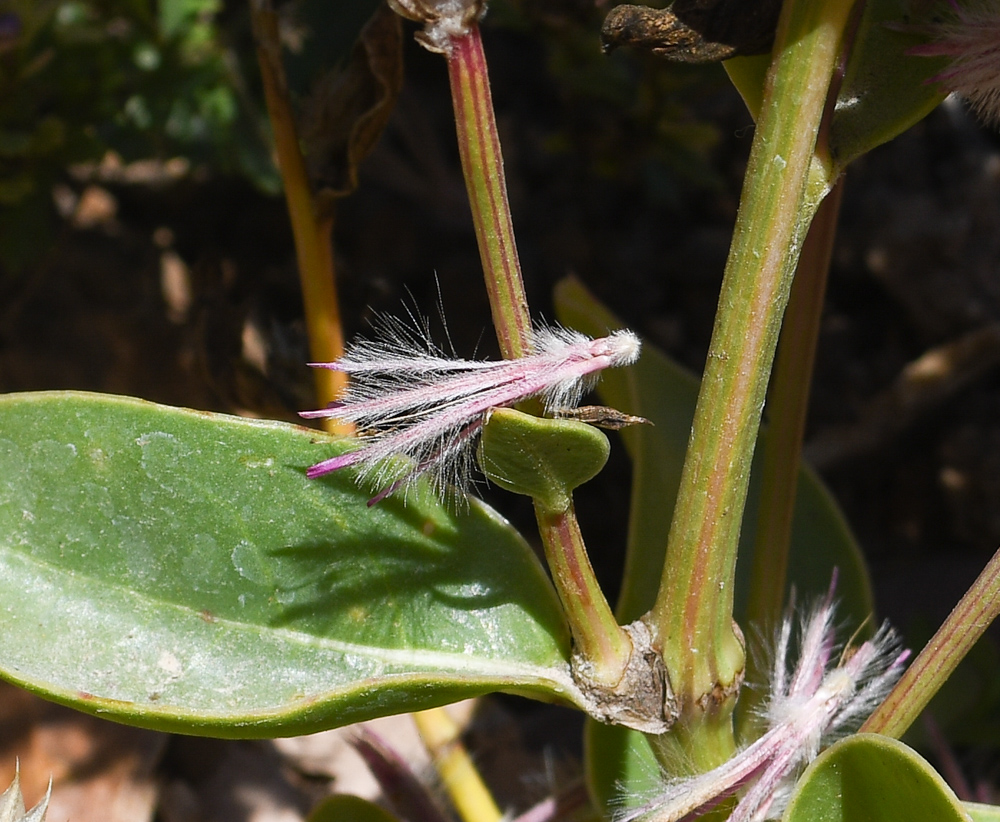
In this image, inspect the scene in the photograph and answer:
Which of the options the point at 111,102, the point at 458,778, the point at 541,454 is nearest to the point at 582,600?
the point at 541,454

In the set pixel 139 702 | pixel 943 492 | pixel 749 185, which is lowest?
pixel 943 492

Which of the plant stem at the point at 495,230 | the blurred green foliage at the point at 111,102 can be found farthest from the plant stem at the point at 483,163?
the blurred green foliage at the point at 111,102

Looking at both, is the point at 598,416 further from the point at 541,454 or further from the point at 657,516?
the point at 657,516

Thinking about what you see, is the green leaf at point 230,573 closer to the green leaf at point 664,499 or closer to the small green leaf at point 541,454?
the small green leaf at point 541,454

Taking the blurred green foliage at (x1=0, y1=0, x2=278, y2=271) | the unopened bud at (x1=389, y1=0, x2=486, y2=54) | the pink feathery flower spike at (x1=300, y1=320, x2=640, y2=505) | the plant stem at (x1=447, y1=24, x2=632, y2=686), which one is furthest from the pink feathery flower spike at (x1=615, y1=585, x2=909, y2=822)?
the blurred green foliage at (x1=0, y1=0, x2=278, y2=271)

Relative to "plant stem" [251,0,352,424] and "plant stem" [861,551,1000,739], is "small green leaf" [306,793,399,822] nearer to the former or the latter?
"plant stem" [251,0,352,424]

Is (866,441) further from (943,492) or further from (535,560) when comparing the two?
(535,560)

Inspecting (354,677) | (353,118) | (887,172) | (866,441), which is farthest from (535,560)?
(887,172)
